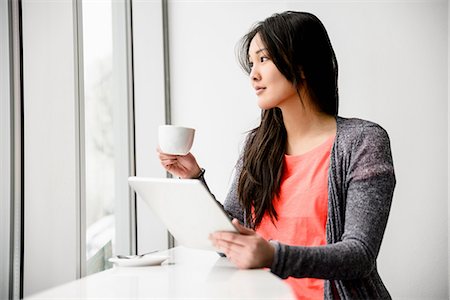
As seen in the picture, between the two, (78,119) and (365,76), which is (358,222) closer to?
(78,119)

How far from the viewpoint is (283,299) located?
2.97 feet

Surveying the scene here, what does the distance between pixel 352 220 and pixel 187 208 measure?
16.3 inches

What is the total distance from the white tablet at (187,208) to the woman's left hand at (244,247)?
0.02 meters

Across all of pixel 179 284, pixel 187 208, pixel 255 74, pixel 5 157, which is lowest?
pixel 179 284

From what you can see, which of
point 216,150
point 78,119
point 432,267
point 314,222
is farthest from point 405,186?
point 78,119

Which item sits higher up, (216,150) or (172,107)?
(172,107)

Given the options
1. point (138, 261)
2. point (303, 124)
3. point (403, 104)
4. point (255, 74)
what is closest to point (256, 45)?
point (255, 74)

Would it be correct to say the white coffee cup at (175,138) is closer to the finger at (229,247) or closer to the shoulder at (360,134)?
the finger at (229,247)

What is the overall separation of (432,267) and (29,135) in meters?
2.10

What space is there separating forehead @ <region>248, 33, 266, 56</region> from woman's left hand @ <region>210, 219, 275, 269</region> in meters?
0.65

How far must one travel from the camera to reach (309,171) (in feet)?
5.27

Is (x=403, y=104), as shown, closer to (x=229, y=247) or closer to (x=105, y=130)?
(x=105, y=130)

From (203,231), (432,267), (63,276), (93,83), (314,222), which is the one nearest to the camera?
(203,231)

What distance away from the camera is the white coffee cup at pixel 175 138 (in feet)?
4.50
